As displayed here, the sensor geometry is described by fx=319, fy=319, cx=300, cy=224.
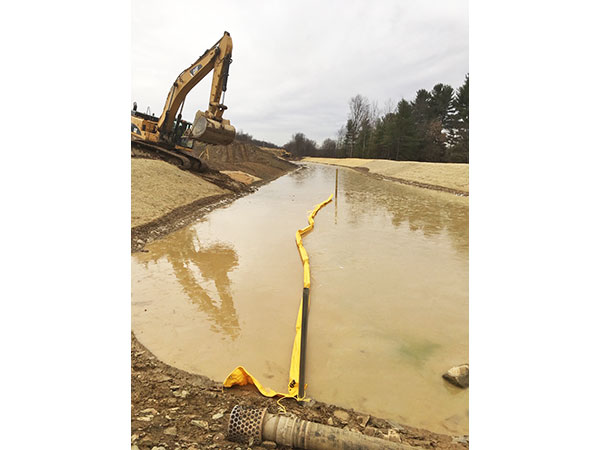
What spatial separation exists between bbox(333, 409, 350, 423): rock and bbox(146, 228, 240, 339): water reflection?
1.43m

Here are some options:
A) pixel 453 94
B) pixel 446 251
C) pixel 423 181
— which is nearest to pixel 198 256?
pixel 446 251

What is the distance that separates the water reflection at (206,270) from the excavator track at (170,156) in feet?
25.3

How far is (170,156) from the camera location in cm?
1487

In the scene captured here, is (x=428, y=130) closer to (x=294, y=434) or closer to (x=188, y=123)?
(x=188, y=123)

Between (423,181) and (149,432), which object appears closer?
(149,432)

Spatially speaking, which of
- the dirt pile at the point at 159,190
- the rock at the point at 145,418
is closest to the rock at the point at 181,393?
the rock at the point at 145,418

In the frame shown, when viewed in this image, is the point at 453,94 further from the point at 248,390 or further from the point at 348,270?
the point at 248,390

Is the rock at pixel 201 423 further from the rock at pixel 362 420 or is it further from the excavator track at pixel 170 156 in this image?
the excavator track at pixel 170 156

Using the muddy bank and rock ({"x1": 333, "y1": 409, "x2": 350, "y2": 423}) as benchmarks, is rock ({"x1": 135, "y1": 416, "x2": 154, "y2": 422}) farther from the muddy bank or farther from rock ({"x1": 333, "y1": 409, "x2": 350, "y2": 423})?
rock ({"x1": 333, "y1": 409, "x2": 350, "y2": 423})

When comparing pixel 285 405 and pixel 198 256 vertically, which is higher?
pixel 198 256

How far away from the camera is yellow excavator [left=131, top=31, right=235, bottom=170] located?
1195 centimetres

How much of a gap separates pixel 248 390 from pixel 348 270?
313cm

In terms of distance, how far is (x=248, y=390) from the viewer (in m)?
2.71

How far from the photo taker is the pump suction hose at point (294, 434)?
2.00 m
